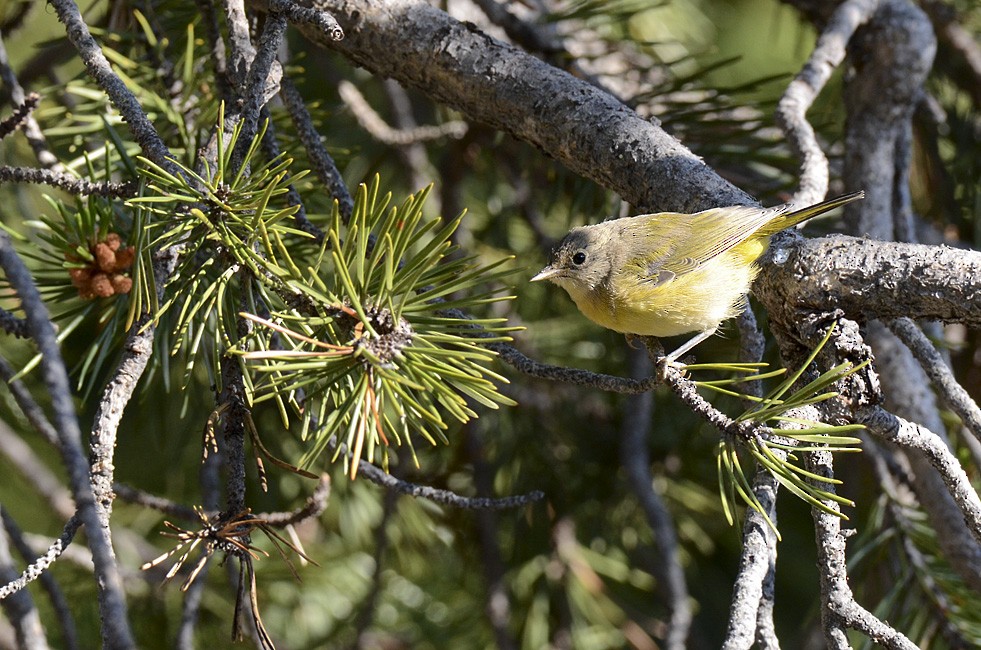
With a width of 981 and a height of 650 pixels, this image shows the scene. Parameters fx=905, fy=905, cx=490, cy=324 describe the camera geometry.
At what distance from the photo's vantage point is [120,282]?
1.67 meters

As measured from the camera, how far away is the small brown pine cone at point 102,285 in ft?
5.41

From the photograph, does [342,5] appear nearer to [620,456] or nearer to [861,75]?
[861,75]

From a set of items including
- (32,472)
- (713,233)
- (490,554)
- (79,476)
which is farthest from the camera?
(490,554)

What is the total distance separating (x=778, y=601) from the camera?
12.8 feet

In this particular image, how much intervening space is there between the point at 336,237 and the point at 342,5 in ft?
2.52

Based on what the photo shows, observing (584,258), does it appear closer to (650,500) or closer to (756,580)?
(650,500)

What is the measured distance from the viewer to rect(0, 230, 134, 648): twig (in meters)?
0.98

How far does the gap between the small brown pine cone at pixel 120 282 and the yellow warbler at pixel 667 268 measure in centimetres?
106

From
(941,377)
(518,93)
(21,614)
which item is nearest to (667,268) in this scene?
(518,93)

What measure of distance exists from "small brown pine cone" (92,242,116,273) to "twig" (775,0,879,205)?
4.26 ft

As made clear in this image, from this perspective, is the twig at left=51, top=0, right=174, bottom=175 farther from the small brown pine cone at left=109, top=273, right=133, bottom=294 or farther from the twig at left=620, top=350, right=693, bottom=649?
the twig at left=620, top=350, right=693, bottom=649

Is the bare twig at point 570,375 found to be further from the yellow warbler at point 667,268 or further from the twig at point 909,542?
the twig at point 909,542

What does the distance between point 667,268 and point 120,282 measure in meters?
1.33

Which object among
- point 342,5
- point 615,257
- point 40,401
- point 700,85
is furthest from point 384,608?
point 342,5
